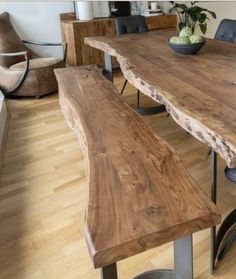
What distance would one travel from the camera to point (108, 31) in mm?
4250

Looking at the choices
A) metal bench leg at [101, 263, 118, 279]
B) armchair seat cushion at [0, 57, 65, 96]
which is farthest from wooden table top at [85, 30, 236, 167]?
armchair seat cushion at [0, 57, 65, 96]

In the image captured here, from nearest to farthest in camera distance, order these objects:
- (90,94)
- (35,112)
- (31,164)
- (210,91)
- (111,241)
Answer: (111,241)
(210,91)
(90,94)
(31,164)
(35,112)

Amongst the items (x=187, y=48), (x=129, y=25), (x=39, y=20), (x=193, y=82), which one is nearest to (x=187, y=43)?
(x=187, y=48)

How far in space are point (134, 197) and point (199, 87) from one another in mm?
760

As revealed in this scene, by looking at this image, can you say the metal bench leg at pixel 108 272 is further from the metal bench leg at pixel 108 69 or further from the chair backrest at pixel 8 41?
the chair backrest at pixel 8 41

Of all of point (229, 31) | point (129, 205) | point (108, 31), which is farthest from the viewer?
point (108, 31)

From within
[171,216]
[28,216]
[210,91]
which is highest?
[210,91]

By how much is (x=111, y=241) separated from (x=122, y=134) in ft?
2.34

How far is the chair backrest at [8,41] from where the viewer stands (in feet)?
12.4

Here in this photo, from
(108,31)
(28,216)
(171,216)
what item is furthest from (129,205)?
(108,31)

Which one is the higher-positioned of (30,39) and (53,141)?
(30,39)

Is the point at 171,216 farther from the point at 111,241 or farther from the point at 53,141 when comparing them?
the point at 53,141

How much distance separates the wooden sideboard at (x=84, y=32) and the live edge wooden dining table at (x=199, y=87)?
66.4 inches

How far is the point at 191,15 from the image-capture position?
455 cm
